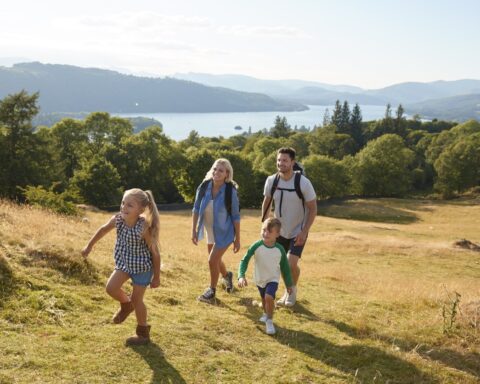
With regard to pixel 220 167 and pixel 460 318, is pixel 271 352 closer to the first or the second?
pixel 220 167

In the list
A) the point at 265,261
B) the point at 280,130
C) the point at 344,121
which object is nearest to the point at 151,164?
the point at 265,261

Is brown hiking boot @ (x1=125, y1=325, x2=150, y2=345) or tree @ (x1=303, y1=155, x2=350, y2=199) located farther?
tree @ (x1=303, y1=155, x2=350, y2=199)

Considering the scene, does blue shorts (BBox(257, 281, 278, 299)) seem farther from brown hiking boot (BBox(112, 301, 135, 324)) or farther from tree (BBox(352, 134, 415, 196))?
tree (BBox(352, 134, 415, 196))

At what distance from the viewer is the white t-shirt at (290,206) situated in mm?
8219

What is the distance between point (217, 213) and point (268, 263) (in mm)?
1671

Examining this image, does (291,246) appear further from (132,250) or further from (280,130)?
(280,130)

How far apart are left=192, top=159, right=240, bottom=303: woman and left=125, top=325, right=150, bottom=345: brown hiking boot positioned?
270cm

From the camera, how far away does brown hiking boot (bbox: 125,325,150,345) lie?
220 inches

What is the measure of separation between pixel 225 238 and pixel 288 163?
185cm

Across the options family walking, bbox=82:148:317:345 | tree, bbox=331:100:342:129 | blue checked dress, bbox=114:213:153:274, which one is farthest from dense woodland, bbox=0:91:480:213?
blue checked dress, bbox=114:213:153:274

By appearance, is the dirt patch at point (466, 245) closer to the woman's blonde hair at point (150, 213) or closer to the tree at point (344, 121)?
the woman's blonde hair at point (150, 213)

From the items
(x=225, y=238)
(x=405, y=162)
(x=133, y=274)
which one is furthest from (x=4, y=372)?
(x=405, y=162)

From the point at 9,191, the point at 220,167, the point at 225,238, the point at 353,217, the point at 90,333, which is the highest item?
the point at 220,167

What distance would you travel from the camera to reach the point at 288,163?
26.3 ft
